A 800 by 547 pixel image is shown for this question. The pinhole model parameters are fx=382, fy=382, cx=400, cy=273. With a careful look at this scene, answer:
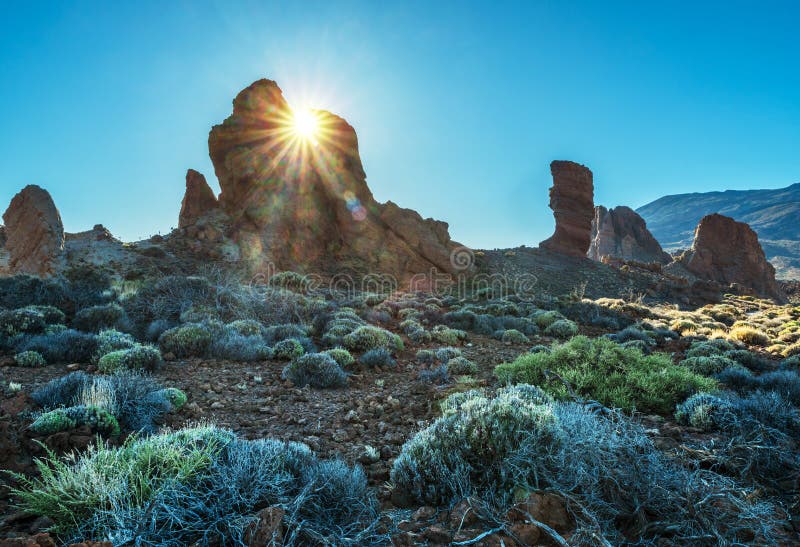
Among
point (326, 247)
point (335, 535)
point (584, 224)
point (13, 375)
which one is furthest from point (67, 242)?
point (584, 224)

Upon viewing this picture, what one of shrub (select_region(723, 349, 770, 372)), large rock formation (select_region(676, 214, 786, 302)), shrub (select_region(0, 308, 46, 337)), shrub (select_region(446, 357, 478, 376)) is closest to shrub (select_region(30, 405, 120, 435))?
shrub (select_region(446, 357, 478, 376))

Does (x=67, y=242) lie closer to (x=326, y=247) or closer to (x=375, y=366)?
(x=326, y=247)

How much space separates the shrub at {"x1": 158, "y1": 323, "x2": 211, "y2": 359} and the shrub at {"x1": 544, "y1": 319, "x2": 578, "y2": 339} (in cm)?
1134

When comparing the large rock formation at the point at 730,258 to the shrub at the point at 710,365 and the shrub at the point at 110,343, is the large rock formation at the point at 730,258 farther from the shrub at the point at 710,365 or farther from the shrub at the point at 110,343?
the shrub at the point at 110,343

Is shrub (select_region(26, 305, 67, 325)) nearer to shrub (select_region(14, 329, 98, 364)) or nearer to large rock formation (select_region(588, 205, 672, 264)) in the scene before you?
shrub (select_region(14, 329, 98, 364))

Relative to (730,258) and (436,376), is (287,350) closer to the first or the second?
(436,376)

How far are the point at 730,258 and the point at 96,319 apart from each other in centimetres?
6511

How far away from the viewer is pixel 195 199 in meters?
30.1

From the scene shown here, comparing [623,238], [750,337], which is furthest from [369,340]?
[623,238]

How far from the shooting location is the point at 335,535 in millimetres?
2139

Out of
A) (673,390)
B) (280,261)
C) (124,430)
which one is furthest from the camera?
(280,261)

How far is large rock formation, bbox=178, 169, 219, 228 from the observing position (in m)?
29.9

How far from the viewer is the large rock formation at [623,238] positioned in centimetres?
6925

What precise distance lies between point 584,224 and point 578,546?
48449 millimetres
